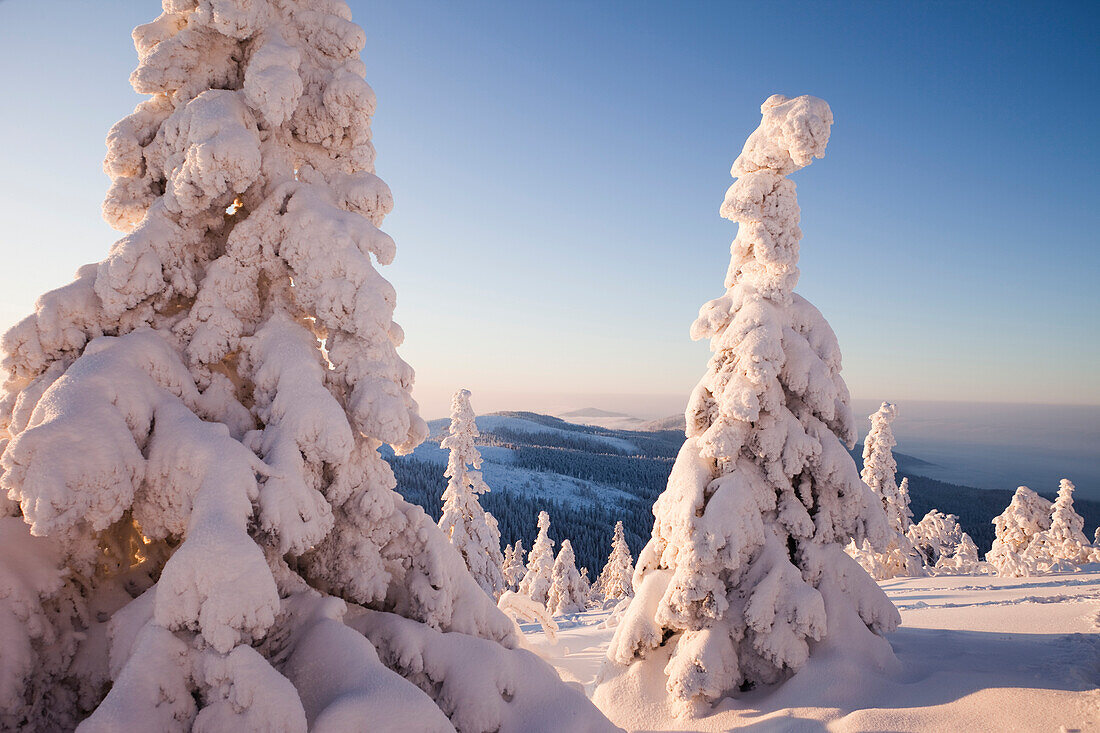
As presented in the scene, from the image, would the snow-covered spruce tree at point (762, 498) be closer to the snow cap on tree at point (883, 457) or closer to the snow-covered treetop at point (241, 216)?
the snow-covered treetop at point (241, 216)

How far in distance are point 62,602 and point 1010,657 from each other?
1347 cm

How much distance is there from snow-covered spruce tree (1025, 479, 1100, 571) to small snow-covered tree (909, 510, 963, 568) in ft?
39.2

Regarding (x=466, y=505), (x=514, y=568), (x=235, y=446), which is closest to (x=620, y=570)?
(x=514, y=568)

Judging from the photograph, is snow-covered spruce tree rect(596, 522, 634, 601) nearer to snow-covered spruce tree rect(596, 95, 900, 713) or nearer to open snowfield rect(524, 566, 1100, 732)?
open snowfield rect(524, 566, 1100, 732)

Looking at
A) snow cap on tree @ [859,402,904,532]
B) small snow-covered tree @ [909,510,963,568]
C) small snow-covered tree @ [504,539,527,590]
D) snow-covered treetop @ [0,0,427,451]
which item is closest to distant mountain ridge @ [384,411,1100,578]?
small snow-covered tree @ [504,539,527,590]

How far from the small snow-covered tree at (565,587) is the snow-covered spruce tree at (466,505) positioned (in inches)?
553

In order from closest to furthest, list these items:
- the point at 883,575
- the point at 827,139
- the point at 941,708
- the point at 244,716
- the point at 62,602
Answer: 1. the point at 244,716
2. the point at 62,602
3. the point at 941,708
4. the point at 827,139
5. the point at 883,575

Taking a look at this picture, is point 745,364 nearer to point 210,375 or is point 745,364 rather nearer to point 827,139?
point 827,139

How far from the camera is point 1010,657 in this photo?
9.04 m

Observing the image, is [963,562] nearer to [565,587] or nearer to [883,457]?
[883,457]

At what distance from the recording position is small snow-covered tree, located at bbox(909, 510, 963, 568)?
40781mm

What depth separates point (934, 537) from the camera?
41.0 meters

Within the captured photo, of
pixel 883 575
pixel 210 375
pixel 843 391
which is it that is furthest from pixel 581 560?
pixel 210 375

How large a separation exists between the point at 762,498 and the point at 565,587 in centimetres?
3203
